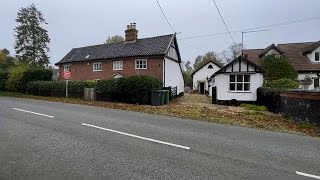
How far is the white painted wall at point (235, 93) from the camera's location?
27.2 m

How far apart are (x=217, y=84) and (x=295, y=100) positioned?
11.6 meters

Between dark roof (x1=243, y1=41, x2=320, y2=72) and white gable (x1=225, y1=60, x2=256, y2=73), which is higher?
dark roof (x1=243, y1=41, x2=320, y2=72)

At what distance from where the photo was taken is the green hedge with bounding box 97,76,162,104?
918 inches

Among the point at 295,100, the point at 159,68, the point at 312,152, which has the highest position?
the point at 159,68

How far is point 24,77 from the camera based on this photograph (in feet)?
112

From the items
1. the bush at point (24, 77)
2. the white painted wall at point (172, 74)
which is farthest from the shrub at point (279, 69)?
the bush at point (24, 77)

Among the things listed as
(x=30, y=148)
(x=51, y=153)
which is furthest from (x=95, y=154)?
(x=30, y=148)

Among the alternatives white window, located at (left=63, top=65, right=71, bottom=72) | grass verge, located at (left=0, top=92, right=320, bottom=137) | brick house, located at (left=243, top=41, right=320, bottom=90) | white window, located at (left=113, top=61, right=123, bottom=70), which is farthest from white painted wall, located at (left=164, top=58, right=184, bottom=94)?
grass verge, located at (left=0, top=92, right=320, bottom=137)

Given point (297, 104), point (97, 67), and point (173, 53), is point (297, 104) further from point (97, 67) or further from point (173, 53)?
point (97, 67)

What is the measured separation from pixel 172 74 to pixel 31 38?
41708 mm

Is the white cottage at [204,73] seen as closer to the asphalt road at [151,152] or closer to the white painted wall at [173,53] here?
the white painted wall at [173,53]

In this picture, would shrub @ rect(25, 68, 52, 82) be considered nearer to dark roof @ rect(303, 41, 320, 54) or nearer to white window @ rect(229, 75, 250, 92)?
white window @ rect(229, 75, 250, 92)

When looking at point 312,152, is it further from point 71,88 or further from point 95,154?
point 71,88

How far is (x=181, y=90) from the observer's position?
43500mm
